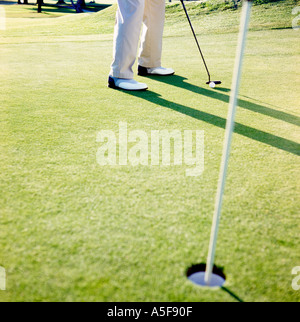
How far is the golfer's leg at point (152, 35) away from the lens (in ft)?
11.5

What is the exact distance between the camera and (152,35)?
3.61 m

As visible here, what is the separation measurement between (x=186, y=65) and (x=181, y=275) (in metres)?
3.53

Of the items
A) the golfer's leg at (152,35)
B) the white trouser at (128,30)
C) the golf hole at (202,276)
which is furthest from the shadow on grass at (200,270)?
the golfer's leg at (152,35)

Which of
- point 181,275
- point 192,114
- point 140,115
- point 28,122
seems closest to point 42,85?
point 28,122

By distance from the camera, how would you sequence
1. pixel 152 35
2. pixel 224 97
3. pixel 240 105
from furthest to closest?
pixel 152 35 < pixel 224 97 < pixel 240 105

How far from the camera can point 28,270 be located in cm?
97

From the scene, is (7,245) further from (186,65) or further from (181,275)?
(186,65)

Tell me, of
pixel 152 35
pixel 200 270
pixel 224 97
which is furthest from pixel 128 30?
pixel 200 270

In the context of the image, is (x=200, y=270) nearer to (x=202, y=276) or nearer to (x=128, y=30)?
(x=202, y=276)

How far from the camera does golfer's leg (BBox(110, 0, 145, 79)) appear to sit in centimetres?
279

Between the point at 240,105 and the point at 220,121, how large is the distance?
18.5 inches

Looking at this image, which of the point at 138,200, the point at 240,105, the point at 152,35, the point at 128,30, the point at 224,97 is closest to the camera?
the point at 138,200

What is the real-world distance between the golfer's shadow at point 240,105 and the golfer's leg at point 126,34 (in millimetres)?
337

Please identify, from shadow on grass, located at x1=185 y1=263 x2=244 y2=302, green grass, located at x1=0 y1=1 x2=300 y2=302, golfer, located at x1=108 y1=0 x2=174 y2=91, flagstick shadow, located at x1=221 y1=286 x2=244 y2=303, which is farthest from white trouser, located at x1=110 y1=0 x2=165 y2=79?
flagstick shadow, located at x1=221 y1=286 x2=244 y2=303
